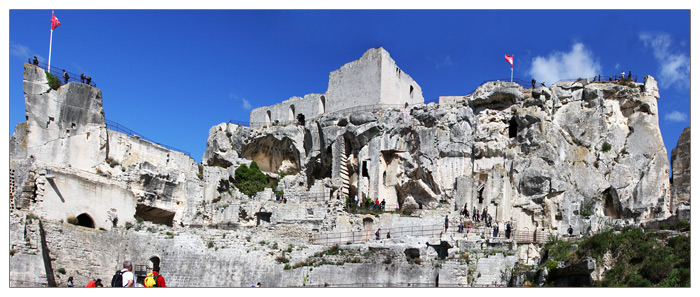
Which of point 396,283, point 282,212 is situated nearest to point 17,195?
point 282,212

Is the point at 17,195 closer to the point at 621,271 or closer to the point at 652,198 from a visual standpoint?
the point at 621,271

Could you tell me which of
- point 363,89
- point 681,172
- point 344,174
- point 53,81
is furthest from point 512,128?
point 53,81

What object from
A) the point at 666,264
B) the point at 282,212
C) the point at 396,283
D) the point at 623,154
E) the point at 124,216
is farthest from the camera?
the point at 623,154

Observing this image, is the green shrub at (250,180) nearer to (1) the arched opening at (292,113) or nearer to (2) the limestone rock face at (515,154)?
(2) the limestone rock face at (515,154)

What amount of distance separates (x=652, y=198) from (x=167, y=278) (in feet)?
90.7

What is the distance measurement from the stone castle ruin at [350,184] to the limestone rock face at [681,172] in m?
0.15

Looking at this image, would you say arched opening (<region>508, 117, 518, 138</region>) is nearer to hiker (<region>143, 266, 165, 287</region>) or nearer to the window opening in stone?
the window opening in stone

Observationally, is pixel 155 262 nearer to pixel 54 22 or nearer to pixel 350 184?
pixel 54 22

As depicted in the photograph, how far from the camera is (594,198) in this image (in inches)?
1571

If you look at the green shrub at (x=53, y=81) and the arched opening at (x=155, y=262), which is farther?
the green shrub at (x=53, y=81)

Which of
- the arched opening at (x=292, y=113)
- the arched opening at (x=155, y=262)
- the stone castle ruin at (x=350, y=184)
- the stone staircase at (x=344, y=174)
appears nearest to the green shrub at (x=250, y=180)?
the stone castle ruin at (x=350, y=184)

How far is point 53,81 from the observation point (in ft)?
116

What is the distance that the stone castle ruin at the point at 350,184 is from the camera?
95.2ft

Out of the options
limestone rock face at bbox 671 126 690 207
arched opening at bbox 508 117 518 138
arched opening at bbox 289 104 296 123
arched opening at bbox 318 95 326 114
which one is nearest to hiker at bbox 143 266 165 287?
limestone rock face at bbox 671 126 690 207
